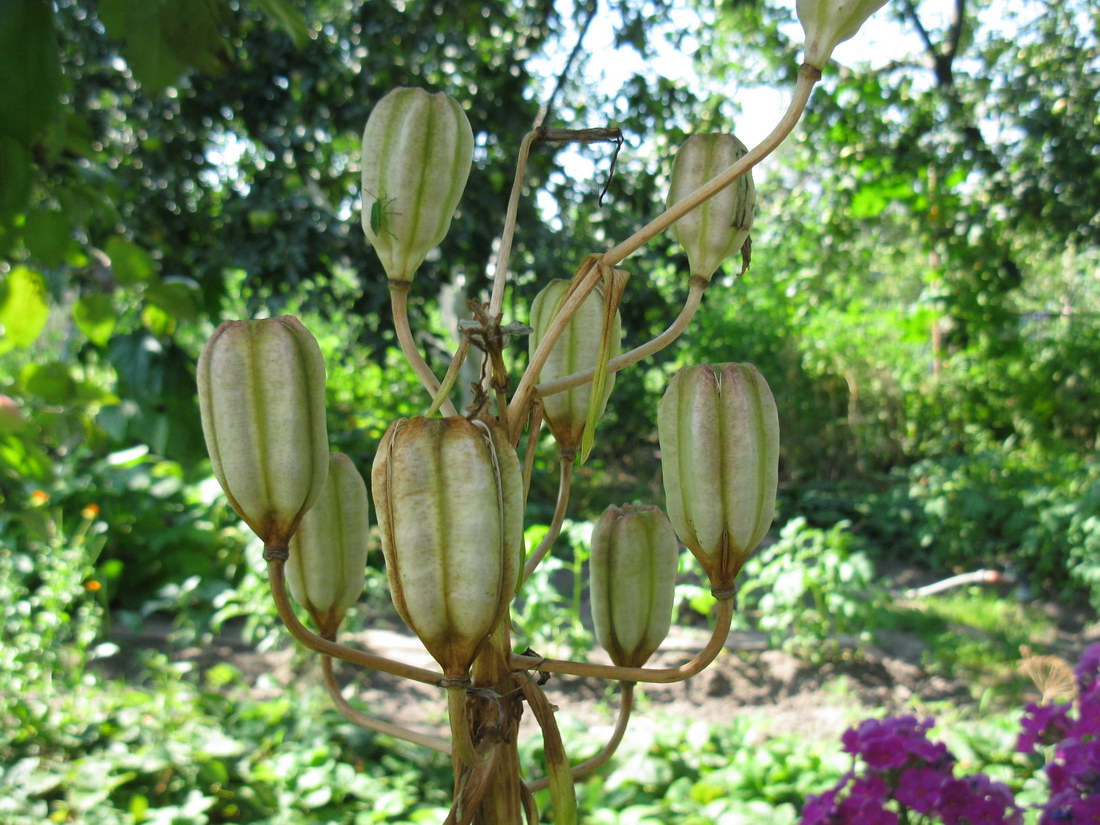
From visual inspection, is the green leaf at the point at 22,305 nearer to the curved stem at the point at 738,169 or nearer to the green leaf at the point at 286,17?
the green leaf at the point at 286,17

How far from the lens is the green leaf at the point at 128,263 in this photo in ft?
3.88

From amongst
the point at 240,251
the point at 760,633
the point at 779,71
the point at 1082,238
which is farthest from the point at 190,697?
the point at 779,71

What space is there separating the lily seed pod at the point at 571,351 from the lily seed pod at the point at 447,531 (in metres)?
0.19

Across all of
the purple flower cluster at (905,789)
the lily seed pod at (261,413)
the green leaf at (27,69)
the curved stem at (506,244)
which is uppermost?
the green leaf at (27,69)

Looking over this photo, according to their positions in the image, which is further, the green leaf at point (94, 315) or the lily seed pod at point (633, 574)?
the green leaf at point (94, 315)

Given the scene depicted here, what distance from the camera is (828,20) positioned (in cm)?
41

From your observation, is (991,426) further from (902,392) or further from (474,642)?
(474,642)

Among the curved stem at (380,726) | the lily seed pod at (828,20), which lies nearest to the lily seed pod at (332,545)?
the curved stem at (380,726)

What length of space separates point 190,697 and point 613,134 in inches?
86.1

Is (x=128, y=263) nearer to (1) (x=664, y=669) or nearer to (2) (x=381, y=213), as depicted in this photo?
(2) (x=381, y=213)

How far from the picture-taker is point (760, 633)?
3.45m

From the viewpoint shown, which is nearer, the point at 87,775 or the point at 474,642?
the point at 474,642

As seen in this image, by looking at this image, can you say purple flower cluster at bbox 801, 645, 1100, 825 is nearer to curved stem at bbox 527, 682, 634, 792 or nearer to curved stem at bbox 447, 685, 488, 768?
curved stem at bbox 527, 682, 634, 792


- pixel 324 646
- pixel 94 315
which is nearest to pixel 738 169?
pixel 324 646
